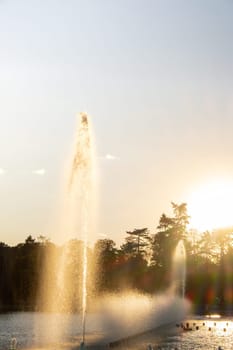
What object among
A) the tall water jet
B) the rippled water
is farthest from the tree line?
the rippled water

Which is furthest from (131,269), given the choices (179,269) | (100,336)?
(100,336)

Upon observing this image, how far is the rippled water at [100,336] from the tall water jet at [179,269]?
35.8m

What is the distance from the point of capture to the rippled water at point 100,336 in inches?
1363

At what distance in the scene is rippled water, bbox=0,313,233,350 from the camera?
34625 mm

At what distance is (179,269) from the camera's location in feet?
305

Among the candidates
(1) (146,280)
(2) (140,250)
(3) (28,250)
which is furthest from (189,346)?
(2) (140,250)

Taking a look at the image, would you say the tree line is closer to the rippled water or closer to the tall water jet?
the tall water jet

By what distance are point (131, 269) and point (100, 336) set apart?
204ft

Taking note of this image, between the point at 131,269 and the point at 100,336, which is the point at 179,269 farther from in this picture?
the point at 100,336

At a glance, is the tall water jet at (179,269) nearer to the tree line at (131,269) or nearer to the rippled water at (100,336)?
the tree line at (131,269)

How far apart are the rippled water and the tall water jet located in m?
35.8

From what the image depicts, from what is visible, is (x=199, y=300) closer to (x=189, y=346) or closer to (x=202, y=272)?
(x=202, y=272)

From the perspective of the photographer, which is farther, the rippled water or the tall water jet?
the tall water jet

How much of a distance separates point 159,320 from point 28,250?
4816 centimetres
